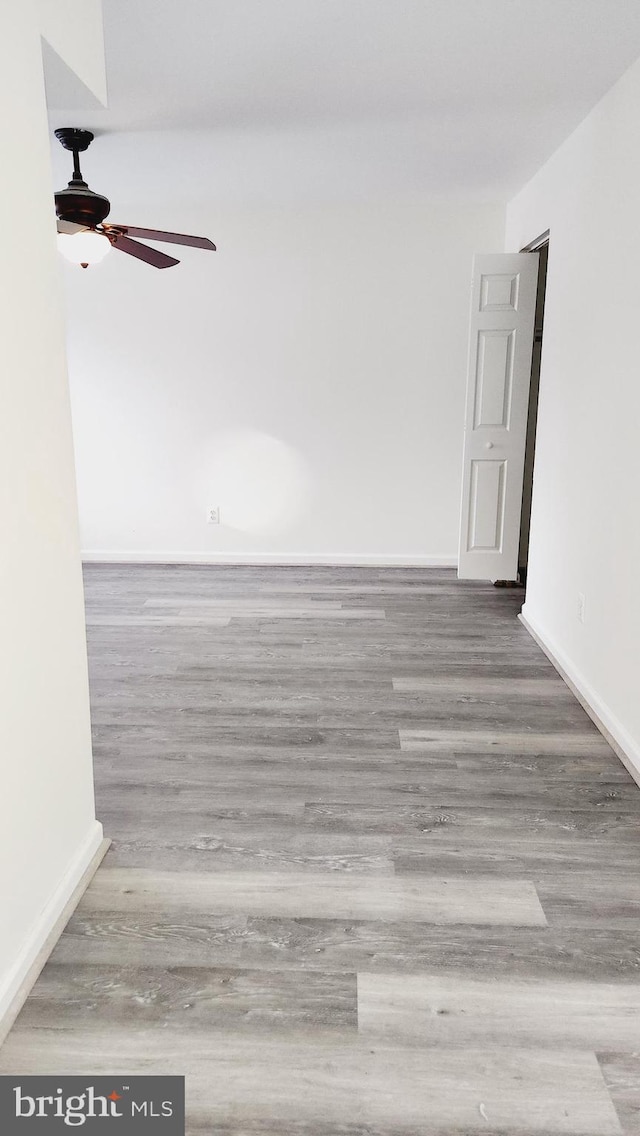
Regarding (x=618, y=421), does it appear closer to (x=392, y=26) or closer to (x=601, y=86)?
(x=601, y=86)

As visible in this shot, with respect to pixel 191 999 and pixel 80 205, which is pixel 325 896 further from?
pixel 80 205

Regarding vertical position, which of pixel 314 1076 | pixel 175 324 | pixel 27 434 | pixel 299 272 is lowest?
pixel 314 1076

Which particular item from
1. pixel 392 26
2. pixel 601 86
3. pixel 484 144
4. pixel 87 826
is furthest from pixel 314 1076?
pixel 484 144

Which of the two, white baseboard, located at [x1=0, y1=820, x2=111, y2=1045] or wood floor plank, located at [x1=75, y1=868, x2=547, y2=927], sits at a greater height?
white baseboard, located at [x1=0, y1=820, x2=111, y2=1045]

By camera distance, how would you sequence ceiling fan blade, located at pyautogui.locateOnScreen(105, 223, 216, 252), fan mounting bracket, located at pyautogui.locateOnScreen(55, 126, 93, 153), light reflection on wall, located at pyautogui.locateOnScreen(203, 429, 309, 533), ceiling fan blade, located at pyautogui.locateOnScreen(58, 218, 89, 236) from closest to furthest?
ceiling fan blade, located at pyautogui.locateOnScreen(58, 218, 89, 236)
ceiling fan blade, located at pyautogui.locateOnScreen(105, 223, 216, 252)
fan mounting bracket, located at pyautogui.locateOnScreen(55, 126, 93, 153)
light reflection on wall, located at pyautogui.locateOnScreen(203, 429, 309, 533)

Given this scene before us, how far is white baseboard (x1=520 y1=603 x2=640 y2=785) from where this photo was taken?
104 inches

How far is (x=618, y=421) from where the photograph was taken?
9.43ft

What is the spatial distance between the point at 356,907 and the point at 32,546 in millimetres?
1165

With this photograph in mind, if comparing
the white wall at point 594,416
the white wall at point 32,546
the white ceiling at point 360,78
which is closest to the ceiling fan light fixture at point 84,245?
the white ceiling at point 360,78

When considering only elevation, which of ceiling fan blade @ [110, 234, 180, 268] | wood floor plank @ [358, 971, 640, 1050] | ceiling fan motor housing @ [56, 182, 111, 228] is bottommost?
wood floor plank @ [358, 971, 640, 1050]

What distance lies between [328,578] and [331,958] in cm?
349

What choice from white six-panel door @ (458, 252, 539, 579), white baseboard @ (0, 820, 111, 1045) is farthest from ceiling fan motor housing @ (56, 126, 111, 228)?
white six-panel door @ (458, 252, 539, 579)

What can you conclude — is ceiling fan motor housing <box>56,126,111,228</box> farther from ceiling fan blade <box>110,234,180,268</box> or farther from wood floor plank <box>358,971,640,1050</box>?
wood floor plank <box>358,971,640,1050</box>

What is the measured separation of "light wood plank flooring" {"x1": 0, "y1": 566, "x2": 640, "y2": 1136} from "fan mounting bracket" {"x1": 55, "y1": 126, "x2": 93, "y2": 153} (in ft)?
7.41
